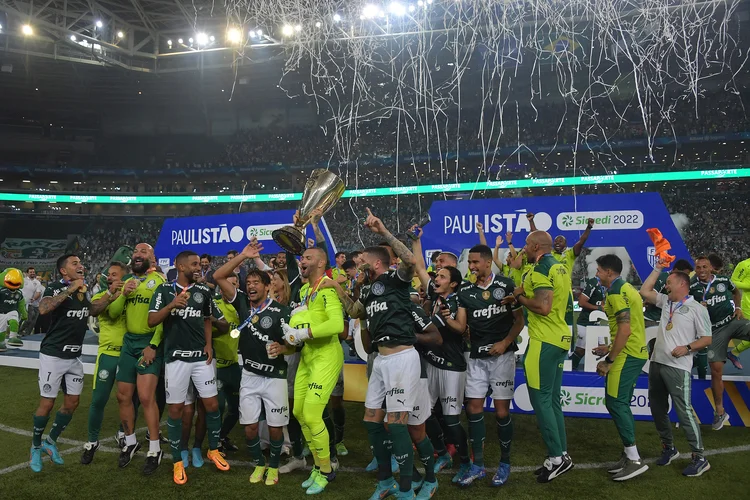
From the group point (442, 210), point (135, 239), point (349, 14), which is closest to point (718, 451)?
point (442, 210)

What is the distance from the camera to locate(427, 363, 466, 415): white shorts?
16.1 feet

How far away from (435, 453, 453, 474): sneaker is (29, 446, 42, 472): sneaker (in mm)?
3893

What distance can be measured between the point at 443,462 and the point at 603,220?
479 cm

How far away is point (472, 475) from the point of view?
4.81 meters

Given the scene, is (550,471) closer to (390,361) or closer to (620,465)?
(620,465)

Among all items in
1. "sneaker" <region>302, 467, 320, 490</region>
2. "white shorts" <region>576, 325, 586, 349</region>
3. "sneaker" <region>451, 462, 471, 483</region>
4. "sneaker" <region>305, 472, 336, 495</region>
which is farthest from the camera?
"white shorts" <region>576, 325, 586, 349</region>

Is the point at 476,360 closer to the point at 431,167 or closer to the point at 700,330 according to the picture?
the point at 700,330

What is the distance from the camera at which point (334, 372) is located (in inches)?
189

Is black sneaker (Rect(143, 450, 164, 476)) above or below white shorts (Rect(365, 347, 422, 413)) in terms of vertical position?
below

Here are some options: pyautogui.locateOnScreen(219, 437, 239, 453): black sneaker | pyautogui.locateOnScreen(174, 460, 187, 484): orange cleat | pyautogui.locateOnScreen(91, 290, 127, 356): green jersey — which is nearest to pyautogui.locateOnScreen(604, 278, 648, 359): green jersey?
pyautogui.locateOnScreen(219, 437, 239, 453): black sneaker

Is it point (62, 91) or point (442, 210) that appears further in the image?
point (62, 91)

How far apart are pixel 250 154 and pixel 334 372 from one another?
30.6m

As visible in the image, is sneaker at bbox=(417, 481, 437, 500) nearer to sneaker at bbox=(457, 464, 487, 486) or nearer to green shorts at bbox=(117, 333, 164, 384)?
sneaker at bbox=(457, 464, 487, 486)

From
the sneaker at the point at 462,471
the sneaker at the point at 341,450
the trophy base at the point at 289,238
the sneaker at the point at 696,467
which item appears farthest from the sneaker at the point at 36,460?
the sneaker at the point at 696,467
